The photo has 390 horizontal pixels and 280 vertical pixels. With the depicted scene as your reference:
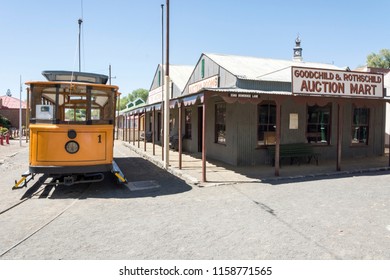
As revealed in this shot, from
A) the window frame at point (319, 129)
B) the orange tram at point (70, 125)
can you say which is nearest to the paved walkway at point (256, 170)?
the window frame at point (319, 129)

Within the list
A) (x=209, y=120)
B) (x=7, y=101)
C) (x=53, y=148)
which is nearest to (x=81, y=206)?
(x=53, y=148)

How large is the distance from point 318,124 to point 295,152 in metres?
2.16

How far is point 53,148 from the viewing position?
6828 mm

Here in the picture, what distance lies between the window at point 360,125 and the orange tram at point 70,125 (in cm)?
1071

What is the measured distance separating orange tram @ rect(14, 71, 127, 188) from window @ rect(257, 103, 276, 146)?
5.83 metres

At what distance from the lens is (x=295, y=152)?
36.9 ft

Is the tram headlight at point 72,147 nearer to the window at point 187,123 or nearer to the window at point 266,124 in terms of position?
the window at point 266,124

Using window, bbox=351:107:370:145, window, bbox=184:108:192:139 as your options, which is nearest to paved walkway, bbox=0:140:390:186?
window, bbox=351:107:370:145

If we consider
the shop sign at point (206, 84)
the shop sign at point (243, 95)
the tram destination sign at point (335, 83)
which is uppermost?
the shop sign at point (206, 84)

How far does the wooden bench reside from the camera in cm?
1101

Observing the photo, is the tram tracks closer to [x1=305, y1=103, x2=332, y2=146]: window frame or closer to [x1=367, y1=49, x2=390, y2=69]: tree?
[x1=305, y1=103, x2=332, y2=146]: window frame

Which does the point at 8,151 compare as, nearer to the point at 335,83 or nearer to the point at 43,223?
the point at 43,223

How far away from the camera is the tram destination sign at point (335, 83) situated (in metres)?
9.43
